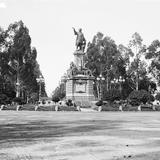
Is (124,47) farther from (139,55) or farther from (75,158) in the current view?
(75,158)

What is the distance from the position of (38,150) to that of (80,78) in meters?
45.8

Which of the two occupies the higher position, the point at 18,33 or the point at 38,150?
the point at 18,33

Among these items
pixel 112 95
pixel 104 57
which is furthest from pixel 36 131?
pixel 104 57

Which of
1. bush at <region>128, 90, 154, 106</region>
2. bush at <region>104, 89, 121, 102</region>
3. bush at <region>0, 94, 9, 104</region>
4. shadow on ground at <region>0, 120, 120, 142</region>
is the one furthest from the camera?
bush at <region>104, 89, 121, 102</region>

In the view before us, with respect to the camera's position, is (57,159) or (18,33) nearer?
(57,159)

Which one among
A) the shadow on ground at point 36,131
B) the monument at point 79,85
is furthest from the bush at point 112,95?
the shadow on ground at point 36,131

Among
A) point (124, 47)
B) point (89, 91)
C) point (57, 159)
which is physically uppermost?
point (124, 47)

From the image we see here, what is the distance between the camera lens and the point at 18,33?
7425 centimetres

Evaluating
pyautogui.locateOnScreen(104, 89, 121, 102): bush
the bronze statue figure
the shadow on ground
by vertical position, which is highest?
the bronze statue figure

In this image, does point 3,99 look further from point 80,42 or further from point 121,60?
point 121,60

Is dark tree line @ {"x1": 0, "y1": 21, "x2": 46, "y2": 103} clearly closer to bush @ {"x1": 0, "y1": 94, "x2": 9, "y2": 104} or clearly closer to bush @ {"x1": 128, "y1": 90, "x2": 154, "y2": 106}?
bush @ {"x1": 0, "y1": 94, "x2": 9, "y2": 104}

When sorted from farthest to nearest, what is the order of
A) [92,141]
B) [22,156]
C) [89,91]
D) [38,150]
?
[89,91], [92,141], [38,150], [22,156]

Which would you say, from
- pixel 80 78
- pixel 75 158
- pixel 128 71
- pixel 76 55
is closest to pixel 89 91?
pixel 80 78

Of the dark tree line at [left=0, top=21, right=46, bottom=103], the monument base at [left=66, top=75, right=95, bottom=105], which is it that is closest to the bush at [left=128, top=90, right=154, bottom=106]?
the monument base at [left=66, top=75, right=95, bottom=105]
